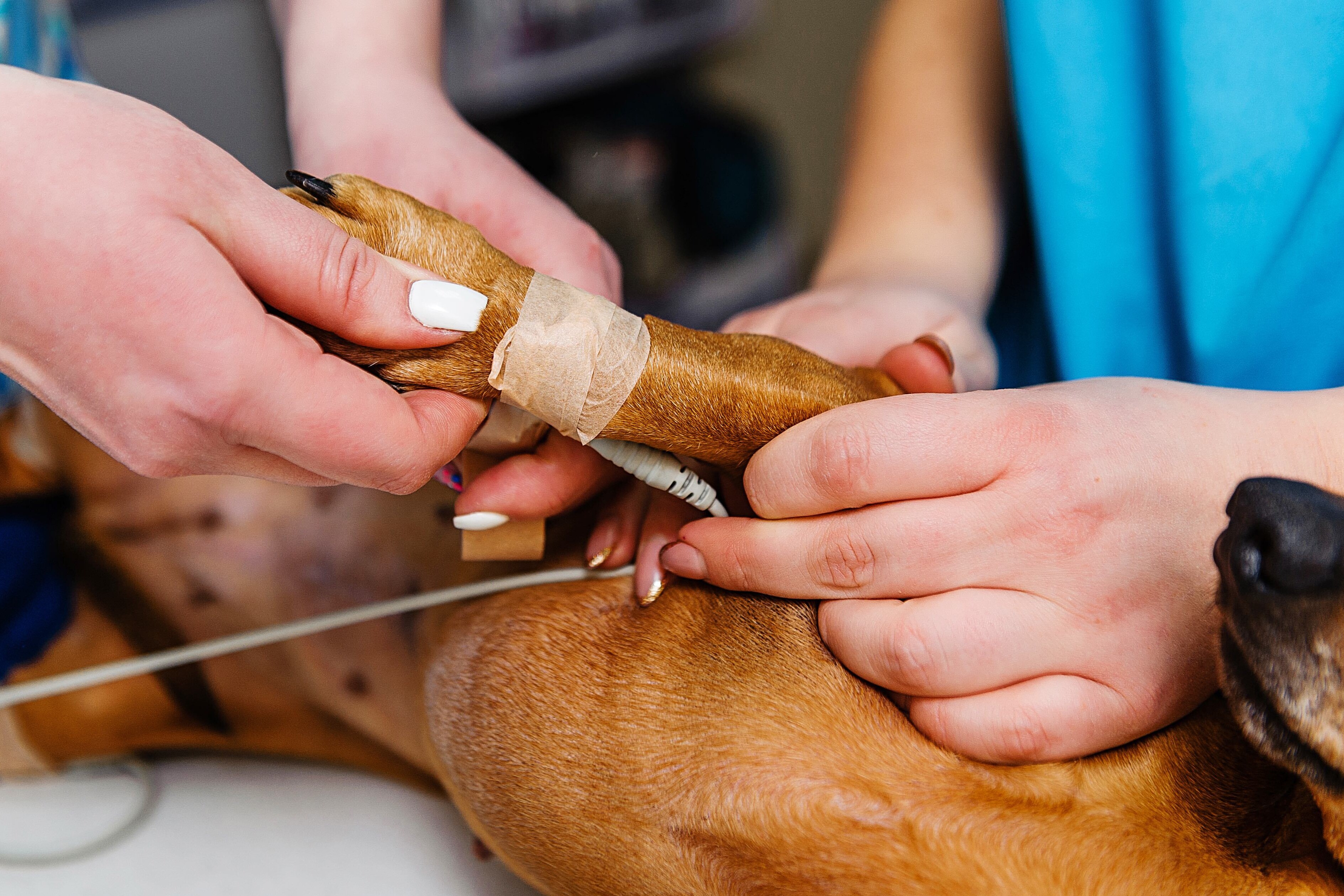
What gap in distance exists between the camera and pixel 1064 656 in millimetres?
656

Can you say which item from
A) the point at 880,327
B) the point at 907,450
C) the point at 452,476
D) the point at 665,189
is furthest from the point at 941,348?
the point at 665,189

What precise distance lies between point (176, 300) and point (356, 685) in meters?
0.64

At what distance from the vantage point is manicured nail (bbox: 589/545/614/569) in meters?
0.82

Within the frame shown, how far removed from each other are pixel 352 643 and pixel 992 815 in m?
0.68

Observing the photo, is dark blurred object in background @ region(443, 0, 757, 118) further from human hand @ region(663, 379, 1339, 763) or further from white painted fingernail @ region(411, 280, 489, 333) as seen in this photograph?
human hand @ region(663, 379, 1339, 763)

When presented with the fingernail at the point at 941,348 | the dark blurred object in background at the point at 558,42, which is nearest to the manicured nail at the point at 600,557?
the fingernail at the point at 941,348

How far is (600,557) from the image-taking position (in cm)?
82

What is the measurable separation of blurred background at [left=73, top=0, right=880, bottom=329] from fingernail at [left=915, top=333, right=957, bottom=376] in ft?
4.54

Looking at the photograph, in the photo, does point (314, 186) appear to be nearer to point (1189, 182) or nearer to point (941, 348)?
point (941, 348)

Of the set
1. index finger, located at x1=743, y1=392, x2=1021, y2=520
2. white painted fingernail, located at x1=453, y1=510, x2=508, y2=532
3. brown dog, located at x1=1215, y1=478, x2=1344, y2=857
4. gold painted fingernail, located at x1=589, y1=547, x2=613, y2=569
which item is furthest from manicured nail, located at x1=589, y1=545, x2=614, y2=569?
brown dog, located at x1=1215, y1=478, x2=1344, y2=857

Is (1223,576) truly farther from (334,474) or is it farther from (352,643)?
(352,643)

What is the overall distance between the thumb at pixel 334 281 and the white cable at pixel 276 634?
29 centimetres

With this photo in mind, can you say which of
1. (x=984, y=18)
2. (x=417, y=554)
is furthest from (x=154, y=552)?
(x=984, y=18)

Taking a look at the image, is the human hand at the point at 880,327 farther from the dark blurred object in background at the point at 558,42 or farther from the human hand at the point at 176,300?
the dark blurred object in background at the point at 558,42
